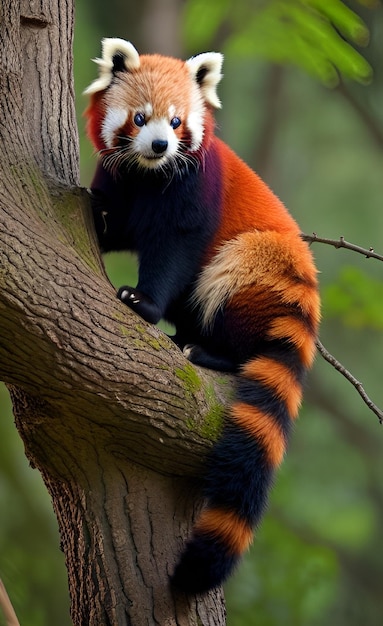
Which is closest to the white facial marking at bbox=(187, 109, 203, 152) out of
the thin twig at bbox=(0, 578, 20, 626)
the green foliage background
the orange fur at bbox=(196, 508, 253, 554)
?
the green foliage background

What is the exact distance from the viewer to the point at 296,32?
4.19 meters

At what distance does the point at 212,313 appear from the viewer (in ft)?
9.89

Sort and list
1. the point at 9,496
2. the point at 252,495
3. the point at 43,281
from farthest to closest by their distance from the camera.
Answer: the point at 9,496, the point at 252,495, the point at 43,281

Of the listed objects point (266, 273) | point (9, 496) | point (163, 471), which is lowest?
point (9, 496)

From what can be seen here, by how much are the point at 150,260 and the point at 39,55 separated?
0.82 metres

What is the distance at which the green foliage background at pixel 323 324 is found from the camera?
5164mm

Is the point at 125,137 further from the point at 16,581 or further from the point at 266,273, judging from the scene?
the point at 16,581

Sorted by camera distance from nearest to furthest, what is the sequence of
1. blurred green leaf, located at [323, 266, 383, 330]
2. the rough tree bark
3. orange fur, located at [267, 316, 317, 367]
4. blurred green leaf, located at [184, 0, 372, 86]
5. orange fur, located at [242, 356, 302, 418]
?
the rough tree bark, orange fur, located at [242, 356, 302, 418], orange fur, located at [267, 316, 317, 367], blurred green leaf, located at [184, 0, 372, 86], blurred green leaf, located at [323, 266, 383, 330]

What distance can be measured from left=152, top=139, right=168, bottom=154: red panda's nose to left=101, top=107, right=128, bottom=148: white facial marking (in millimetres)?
200

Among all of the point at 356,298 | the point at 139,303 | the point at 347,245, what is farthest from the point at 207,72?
the point at 356,298

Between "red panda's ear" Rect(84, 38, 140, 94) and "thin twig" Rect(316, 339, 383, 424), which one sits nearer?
"thin twig" Rect(316, 339, 383, 424)

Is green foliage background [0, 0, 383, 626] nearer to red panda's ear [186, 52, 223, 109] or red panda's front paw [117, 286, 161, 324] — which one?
red panda's ear [186, 52, 223, 109]

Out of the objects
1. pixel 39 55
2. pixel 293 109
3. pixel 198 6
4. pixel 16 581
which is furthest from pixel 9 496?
pixel 293 109

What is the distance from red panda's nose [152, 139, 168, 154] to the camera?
2771 millimetres
